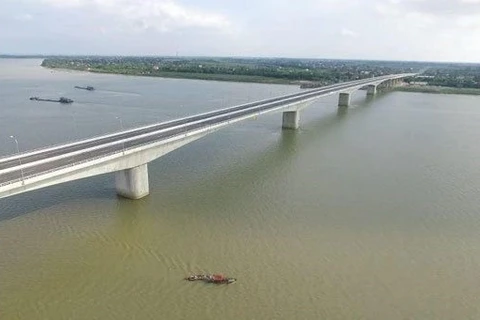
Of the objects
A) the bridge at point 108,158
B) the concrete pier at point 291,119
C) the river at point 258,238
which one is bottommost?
the river at point 258,238

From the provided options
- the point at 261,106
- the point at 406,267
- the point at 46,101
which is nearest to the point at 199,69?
the point at 46,101

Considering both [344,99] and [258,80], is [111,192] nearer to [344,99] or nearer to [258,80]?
[344,99]

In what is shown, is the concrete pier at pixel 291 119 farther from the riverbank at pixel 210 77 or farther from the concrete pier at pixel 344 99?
the riverbank at pixel 210 77

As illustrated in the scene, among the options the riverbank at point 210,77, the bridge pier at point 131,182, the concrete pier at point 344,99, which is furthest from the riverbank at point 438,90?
the bridge pier at point 131,182

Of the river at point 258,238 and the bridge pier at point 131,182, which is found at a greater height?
the bridge pier at point 131,182

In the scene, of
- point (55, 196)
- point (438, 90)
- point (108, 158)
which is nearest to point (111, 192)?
point (55, 196)

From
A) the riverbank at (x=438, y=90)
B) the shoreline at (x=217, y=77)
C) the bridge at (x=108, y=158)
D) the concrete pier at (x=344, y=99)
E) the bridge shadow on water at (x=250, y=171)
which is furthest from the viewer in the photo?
the shoreline at (x=217, y=77)

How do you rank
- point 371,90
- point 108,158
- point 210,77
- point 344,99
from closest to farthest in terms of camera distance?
point 108,158, point 344,99, point 371,90, point 210,77

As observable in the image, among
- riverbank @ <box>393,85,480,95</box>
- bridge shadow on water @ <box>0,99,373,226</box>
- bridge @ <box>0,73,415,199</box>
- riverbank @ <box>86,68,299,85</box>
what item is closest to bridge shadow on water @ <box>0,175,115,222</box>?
bridge shadow on water @ <box>0,99,373,226</box>
